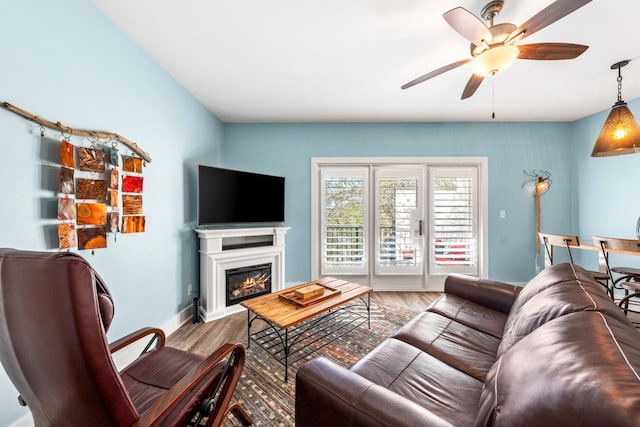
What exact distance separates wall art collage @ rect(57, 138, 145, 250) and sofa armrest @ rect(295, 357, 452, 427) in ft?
5.27

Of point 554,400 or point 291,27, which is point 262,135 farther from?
point 554,400

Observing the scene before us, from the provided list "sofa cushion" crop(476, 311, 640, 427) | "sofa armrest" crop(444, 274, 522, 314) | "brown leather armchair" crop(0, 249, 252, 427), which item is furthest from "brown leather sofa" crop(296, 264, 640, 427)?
"brown leather armchair" crop(0, 249, 252, 427)

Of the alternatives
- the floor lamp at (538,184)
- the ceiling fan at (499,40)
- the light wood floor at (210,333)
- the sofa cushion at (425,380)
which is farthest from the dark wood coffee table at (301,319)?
the floor lamp at (538,184)

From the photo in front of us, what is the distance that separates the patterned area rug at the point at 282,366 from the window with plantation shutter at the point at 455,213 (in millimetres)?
1366

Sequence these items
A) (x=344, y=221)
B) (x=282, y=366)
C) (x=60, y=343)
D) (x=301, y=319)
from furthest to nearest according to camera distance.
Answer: (x=344, y=221)
(x=282, y=366)
(x=301, y=319)
(x=60, y=343)

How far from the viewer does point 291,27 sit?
5.69ft

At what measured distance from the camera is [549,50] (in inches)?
60.1

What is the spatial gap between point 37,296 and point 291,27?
1989 millimetres

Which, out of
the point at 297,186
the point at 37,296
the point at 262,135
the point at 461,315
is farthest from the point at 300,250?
the point at 37,296

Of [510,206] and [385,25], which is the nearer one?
[385,25]

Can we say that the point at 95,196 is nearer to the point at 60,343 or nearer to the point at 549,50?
the point at 60,343

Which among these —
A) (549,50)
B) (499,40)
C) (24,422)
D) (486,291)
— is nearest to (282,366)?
(24,422)

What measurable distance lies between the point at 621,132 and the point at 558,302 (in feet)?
7.63

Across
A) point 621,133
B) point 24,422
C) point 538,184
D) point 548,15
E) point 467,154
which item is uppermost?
point 548,15
